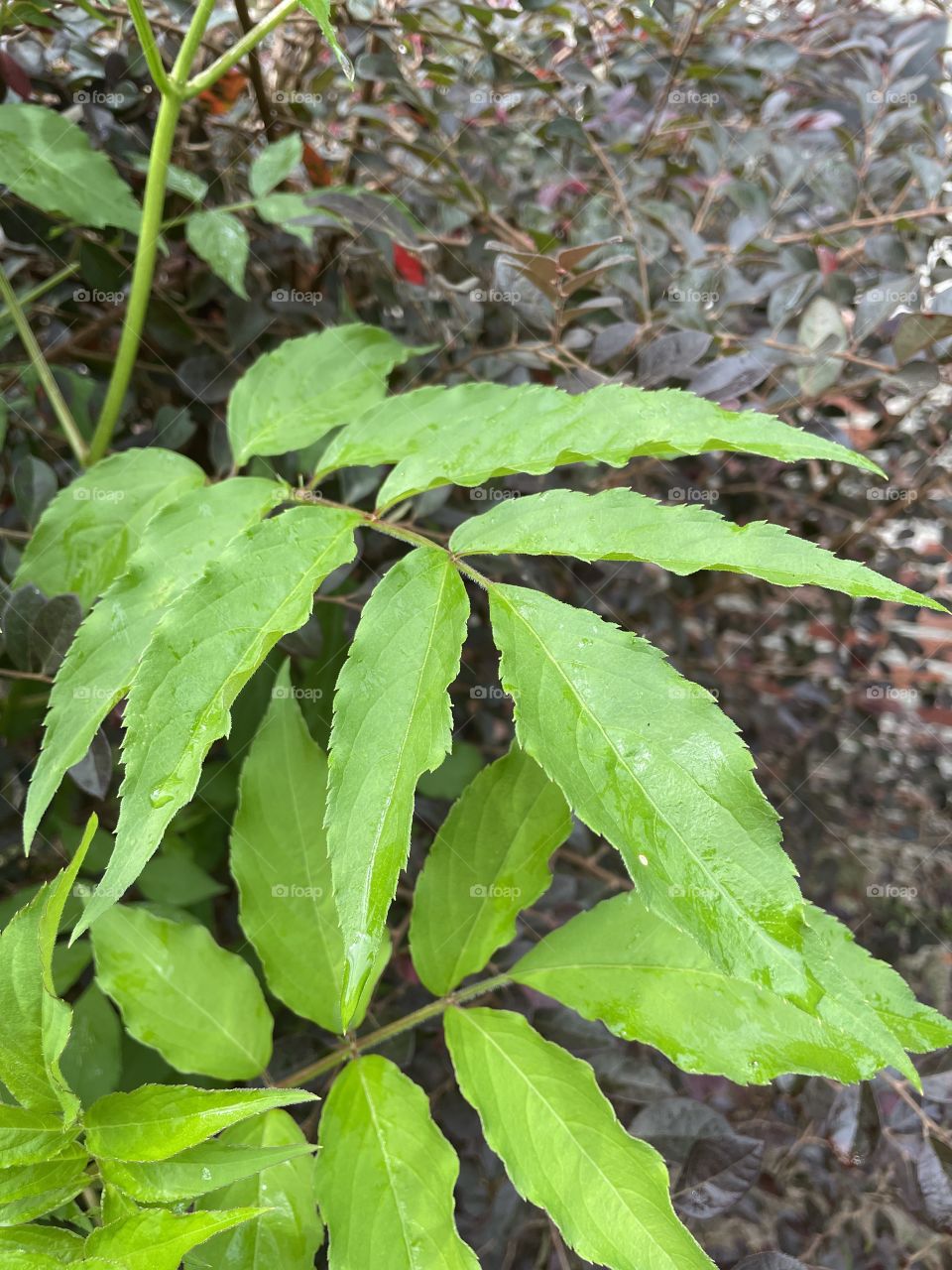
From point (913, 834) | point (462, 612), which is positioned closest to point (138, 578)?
point (462, 612)

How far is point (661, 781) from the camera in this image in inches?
18.8

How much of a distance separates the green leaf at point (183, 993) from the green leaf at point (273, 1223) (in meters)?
0.06

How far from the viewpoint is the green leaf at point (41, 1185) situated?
19.7 inches

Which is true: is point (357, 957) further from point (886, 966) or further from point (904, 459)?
point (904, 459)

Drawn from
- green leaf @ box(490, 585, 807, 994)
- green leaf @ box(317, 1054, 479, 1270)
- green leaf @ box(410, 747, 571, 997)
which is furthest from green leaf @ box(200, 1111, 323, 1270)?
green leaf @ box(490, 585, 807, 994)

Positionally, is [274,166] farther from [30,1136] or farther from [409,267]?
[30,1136]

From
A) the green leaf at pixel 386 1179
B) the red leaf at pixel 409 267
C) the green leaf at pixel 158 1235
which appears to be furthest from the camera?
the red leaf at pixel 409 267

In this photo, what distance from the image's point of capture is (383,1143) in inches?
23.2

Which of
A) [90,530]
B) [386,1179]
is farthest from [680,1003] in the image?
[90,530]

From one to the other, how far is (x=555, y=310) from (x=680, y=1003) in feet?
2.10

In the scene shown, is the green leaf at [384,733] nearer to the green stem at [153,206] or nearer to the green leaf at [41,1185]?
the green leaf at [41,1185]

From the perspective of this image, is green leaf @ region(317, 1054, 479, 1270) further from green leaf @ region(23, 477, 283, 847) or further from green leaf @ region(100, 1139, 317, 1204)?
green leaf @ region(23, 477, 283, 847)

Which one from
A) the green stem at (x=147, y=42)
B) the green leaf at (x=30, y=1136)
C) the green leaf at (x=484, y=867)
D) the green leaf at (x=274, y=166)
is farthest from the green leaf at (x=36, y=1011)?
the green leaf at (x=274, y=166)

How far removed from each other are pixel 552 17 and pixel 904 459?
0.81 m
